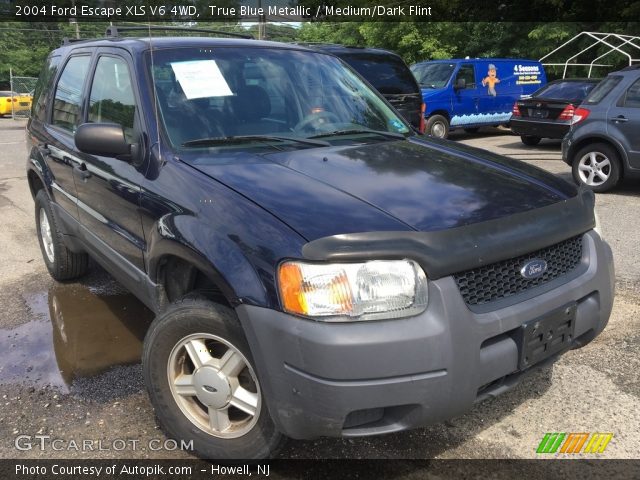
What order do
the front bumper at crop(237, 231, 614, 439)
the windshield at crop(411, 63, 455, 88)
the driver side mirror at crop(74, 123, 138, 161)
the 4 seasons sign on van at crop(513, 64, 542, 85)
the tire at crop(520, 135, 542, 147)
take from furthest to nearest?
the 4 seasons sign on van at crop(513, 64, 542, 85) < the windshield at crop(411, 63, 455, 88) < the tire at crop(520, 135, 542, 147) < the driver side mirror at crop(74, 123, 138, 161) < the front bumper at crop(237, 231, 614, 439)

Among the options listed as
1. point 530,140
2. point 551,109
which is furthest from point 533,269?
point 530,140

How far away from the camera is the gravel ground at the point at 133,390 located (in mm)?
2703

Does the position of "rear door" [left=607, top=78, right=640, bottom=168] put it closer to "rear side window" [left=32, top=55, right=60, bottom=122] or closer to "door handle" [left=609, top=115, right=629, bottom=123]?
"door handle" [left=609, top=115, right=629, bottom=123]

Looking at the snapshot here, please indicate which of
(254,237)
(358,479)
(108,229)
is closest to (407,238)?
(254,237)

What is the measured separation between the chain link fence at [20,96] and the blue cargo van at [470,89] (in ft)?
61.3

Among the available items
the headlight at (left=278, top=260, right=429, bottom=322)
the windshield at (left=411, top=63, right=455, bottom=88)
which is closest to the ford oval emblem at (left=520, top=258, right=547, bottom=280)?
the headlight at (left=278, top=260, right=429, bottom=322)

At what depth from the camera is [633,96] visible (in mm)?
7551

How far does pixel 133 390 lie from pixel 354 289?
1.84 metres

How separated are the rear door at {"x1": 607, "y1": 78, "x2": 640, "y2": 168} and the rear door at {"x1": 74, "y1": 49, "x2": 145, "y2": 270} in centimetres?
661

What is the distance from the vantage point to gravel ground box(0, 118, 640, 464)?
8.87 feet

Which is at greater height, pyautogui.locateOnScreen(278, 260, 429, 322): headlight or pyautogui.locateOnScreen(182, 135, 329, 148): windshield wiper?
pyautogui.locateOnScreen(182, 135, 329, 148): windshield wiper

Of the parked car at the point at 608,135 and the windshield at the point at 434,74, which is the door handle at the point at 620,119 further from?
the windshield at the point at 434,74

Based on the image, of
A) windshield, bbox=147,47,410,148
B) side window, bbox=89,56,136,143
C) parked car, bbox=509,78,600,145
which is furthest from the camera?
parked car, bbox=509,78,600,145

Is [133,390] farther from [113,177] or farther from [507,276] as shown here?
[507,276]
